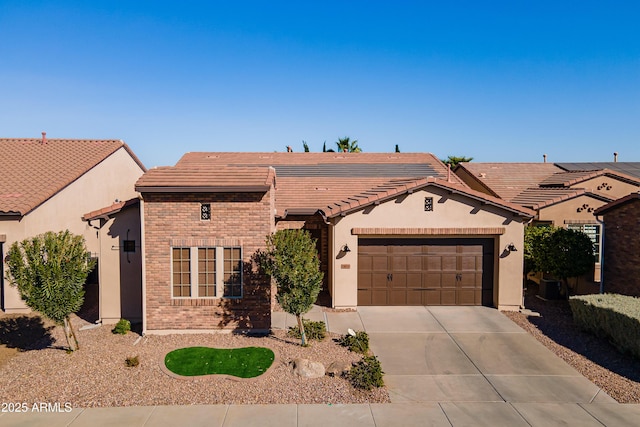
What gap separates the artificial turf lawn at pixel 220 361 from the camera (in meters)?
9.49

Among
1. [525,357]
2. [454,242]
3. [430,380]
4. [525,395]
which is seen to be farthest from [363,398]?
[454,242]

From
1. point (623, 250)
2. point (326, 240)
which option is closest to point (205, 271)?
point (326, 240)

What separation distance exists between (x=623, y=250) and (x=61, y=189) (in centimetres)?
2004

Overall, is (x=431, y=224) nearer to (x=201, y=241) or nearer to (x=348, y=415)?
(x=201, y=241)

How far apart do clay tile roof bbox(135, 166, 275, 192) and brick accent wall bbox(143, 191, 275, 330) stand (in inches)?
12.9

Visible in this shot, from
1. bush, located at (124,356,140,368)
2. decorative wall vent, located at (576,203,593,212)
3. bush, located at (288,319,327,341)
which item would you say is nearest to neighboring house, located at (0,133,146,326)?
bush, located at (124,356,140,368)

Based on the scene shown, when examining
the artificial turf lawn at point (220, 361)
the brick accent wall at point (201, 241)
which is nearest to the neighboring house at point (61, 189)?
the brick accent wall at point (201, 241)

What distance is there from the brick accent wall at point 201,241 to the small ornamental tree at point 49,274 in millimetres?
2060

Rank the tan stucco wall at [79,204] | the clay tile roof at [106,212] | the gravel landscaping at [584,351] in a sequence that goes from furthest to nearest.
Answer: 1. the tan stucco wall at [79,204]
2. the clay tile roof at [106,212]
3. the gravel landscaping at [584,351]

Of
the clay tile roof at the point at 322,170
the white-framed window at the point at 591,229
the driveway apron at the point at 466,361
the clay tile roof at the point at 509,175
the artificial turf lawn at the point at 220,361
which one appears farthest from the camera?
the clay tile roof at the point at 509,175

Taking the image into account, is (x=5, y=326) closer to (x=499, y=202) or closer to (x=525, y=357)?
(x=525, y=357)

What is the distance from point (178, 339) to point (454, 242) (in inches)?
374

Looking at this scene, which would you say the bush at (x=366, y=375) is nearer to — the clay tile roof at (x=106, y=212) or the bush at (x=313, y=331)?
the bush at (x=313, y=331)

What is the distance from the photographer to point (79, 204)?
1720cm
